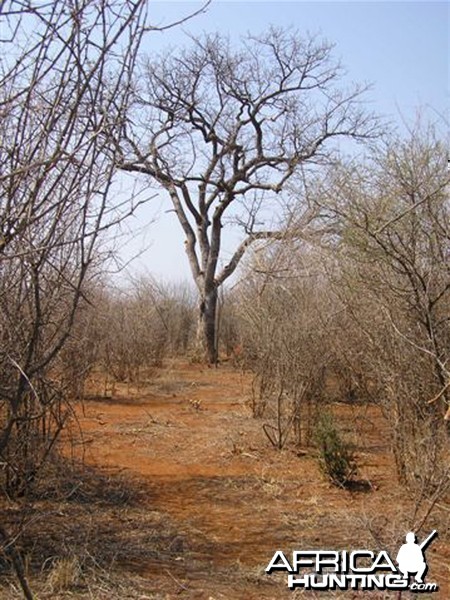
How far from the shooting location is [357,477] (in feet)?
21.8

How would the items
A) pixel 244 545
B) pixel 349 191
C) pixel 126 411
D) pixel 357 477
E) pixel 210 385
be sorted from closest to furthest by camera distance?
pixel 244 545, pixel 349 191, pixel 357 477, pixel 126 411, pixel 210 385

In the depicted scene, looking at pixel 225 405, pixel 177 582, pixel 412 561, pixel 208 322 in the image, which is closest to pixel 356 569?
pixel 412 561

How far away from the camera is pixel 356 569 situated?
3994mm

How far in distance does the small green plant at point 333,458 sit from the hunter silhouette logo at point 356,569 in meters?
1.89

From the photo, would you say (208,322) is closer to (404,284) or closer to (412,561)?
(404,284)

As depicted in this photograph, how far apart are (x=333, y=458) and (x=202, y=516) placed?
1548mm

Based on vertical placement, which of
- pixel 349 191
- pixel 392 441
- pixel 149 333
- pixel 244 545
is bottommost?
pixel 244 545

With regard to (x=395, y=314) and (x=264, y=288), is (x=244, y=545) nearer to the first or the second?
(x=395, y=314)

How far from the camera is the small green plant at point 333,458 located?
6.43 metres

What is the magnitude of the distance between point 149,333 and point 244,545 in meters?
11.4

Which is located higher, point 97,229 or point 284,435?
point 97,229

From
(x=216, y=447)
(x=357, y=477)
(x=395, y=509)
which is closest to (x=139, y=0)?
(x=395, y=509)

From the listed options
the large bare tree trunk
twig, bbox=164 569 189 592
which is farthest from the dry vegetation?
the large bare tree trunk

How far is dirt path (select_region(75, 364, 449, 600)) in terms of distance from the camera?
165 inches
